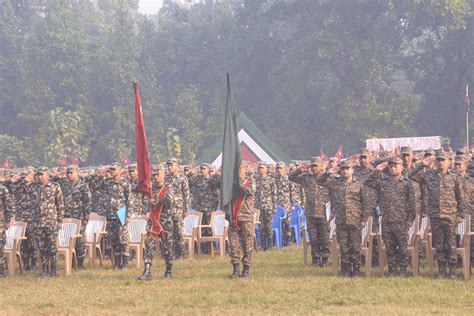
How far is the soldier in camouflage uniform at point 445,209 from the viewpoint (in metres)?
13.2

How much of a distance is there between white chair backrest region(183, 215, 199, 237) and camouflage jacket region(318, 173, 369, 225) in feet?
14.3

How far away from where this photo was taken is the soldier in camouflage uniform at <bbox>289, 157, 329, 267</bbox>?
51.4 feet

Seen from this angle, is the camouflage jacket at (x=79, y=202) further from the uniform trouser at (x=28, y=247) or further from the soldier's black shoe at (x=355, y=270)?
the soldier's black shoe at (x=355, y=270)

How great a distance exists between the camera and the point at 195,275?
1480cm

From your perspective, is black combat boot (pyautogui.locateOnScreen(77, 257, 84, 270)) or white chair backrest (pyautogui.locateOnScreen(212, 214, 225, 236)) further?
white chair backrest (pyautogui.locateOnScreen(212, 214, 225, 236))

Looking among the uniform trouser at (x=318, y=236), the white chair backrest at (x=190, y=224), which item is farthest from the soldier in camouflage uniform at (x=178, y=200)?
the uniform trouser at (x=318, y=236)

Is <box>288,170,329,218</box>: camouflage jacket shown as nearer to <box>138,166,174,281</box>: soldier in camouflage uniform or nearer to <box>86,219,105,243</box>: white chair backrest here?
<box>138,166,174,281</box>: soldier in camouflage uniform

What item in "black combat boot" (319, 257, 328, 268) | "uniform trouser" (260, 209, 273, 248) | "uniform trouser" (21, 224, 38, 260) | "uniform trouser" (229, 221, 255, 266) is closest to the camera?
"uniform trouser" (229, 221, 255, 266)

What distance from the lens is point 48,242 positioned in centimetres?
1542

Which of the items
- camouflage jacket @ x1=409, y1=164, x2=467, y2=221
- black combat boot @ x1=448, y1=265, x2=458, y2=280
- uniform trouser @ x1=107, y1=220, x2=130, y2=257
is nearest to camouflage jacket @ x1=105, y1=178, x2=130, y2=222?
uniform trouser @ x1=107, y1=220, x2=130, y2=257

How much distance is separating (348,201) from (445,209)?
154cm

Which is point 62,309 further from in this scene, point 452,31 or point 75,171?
point 452,31

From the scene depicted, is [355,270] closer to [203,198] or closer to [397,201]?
[397,201]

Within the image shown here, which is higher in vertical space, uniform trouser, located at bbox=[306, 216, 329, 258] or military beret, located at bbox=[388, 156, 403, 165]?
military beret, located at bbox=[388, 156, 403, 165]
